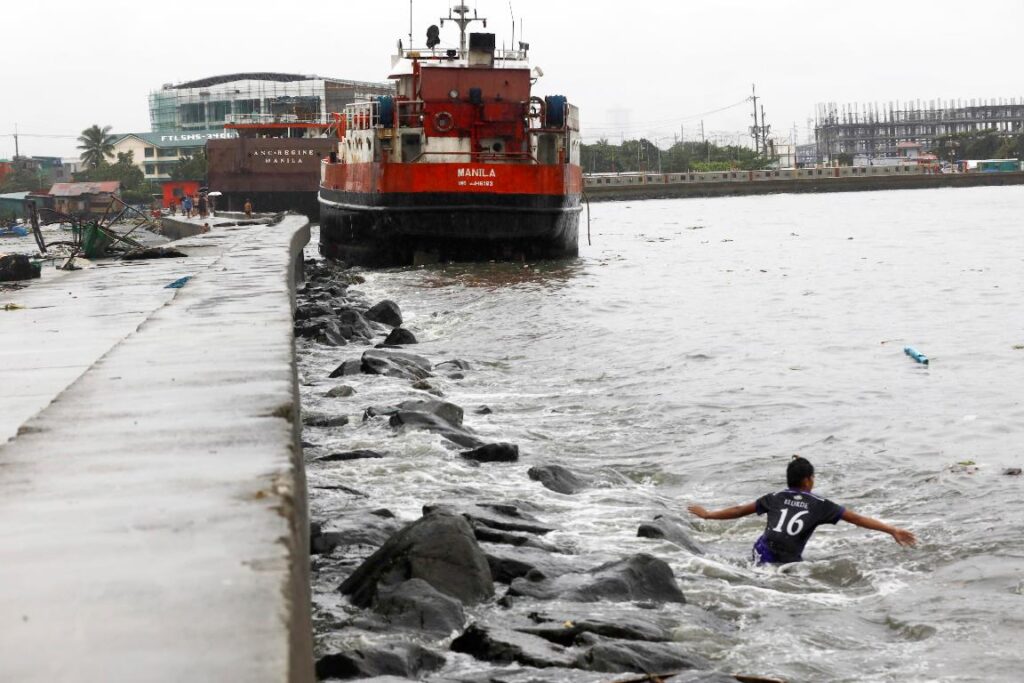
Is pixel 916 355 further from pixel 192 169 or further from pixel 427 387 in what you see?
pixel 192 169

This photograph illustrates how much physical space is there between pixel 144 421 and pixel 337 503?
1930mm

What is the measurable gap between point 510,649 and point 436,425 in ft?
15.3

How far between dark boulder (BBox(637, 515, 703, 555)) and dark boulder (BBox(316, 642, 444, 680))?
86.5 inches

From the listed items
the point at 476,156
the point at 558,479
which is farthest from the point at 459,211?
the point at 558,479

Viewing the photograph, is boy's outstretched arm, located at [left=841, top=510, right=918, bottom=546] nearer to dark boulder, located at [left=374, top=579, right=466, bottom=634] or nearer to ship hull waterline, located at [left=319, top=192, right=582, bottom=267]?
dark boulder, located at [left=374, top=579, right=466, bottom=634]

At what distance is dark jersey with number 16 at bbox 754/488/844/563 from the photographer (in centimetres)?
626

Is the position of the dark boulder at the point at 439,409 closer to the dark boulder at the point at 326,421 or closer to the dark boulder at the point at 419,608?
the dark boulder at the point at 326,421

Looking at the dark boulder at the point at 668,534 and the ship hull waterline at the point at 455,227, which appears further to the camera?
the ship hull waterline at the point at 455,227

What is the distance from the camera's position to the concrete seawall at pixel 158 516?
2576mm

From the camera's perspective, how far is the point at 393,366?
12.5m

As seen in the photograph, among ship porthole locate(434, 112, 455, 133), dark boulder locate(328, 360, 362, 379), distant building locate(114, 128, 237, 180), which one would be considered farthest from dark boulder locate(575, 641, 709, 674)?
distant building locate(114, 128, 237, 180)

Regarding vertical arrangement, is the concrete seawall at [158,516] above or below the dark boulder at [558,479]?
above

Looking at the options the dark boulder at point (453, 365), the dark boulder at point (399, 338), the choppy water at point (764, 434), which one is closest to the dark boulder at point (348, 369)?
the choppy water at point (764, 434)

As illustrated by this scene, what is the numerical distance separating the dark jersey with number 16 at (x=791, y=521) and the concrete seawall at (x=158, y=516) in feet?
7.59
